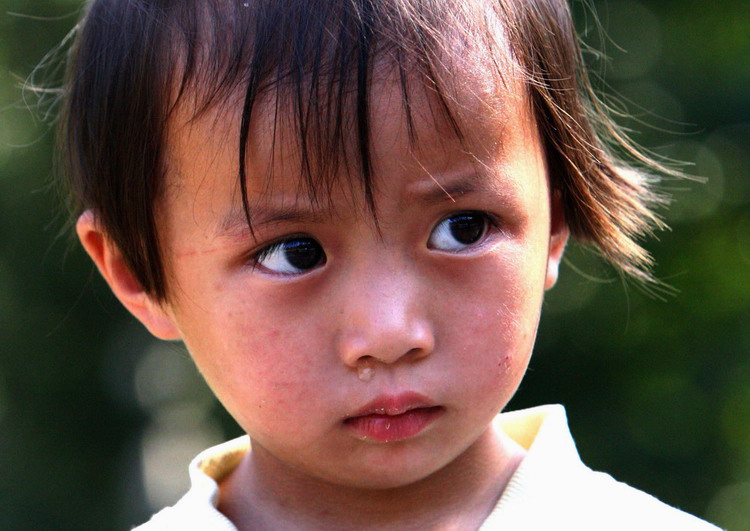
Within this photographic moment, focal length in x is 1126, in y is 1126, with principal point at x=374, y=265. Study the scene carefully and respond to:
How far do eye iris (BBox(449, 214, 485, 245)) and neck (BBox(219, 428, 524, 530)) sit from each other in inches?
18.5

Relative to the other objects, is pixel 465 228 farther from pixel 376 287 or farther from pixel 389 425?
pixel 389 425

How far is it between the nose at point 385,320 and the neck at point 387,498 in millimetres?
400

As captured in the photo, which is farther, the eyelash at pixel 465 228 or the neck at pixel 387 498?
the neck at pixel 387 498

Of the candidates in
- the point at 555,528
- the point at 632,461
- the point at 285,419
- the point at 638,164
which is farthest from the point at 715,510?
the point at 285,419

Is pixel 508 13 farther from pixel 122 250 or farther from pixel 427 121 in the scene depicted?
pixel 122 250

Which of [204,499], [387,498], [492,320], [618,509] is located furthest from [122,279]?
[618,509]

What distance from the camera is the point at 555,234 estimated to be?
7.39ft

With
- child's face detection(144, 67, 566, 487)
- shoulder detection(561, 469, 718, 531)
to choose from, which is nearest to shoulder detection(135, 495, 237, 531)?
child's face detection(144, 67, 566, 487)

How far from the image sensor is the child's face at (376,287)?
179cm

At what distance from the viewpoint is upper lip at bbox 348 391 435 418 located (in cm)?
180

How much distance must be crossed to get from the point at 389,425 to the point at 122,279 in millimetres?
711

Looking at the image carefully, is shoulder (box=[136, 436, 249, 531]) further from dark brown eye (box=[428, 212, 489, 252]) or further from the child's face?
dark brown eye (box=[428, 212, 489, 252])

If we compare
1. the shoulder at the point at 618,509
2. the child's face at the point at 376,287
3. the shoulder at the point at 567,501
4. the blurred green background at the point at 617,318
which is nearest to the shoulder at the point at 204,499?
the child's face at the point at 376,287

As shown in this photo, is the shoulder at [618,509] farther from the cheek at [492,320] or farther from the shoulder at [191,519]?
the shoulder at [191,519]
